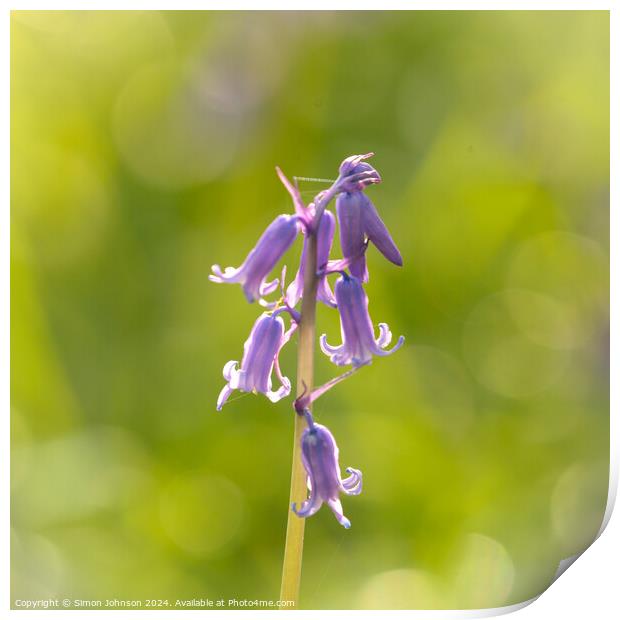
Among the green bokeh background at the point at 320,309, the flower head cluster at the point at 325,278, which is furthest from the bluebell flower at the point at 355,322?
the green bokeh background at the point at 320,309

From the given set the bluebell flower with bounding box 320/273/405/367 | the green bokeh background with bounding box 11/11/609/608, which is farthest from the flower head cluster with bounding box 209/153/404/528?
the green bokeh background with bounding box 11/11/609/608

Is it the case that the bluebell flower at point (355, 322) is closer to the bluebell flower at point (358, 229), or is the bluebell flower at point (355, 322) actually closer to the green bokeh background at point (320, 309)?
the bluebell flower at point (358, 229)

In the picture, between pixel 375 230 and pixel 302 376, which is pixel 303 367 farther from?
pixel 375 230

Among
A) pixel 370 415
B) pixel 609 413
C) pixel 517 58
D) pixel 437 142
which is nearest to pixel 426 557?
pixel 370 415

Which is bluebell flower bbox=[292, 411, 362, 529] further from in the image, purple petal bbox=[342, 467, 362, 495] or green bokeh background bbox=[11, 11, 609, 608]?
green bokeh background bbox=[11, 11, 609, 608]

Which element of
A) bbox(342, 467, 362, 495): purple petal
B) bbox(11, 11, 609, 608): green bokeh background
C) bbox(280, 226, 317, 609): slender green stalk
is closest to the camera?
bbox(280, 226, 317, 609): slender green stalk

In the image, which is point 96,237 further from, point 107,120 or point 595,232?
point 595,232
